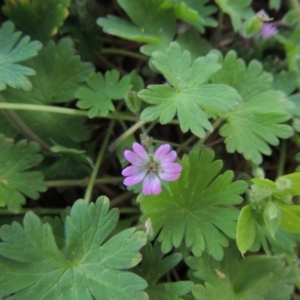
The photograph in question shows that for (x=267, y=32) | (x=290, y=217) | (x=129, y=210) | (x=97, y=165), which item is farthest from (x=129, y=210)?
(x=267, y=32)

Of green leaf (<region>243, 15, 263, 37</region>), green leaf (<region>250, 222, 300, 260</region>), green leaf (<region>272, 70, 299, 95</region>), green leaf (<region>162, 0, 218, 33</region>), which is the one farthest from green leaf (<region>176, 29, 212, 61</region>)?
green leaf (<region>250, 222, 300, 260</region>)

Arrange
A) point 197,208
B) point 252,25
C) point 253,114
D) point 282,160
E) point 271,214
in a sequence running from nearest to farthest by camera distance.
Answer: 1. point 271,214
2. point 197,208
3. point 253,114
4. point 252,25
5. point 282,160

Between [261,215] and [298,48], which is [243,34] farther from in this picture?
[261,215]

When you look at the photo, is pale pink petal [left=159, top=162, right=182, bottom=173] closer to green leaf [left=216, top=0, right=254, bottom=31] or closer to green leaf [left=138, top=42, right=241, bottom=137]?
green leaf [left=138, top=42, right=241, bottom=137]

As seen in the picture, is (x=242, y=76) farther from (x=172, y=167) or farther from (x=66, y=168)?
(x=66, y=168)

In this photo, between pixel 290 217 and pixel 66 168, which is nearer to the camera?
pixel 290 217

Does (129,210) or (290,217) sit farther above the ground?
(290,217)

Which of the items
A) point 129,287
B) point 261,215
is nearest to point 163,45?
point 261,215
